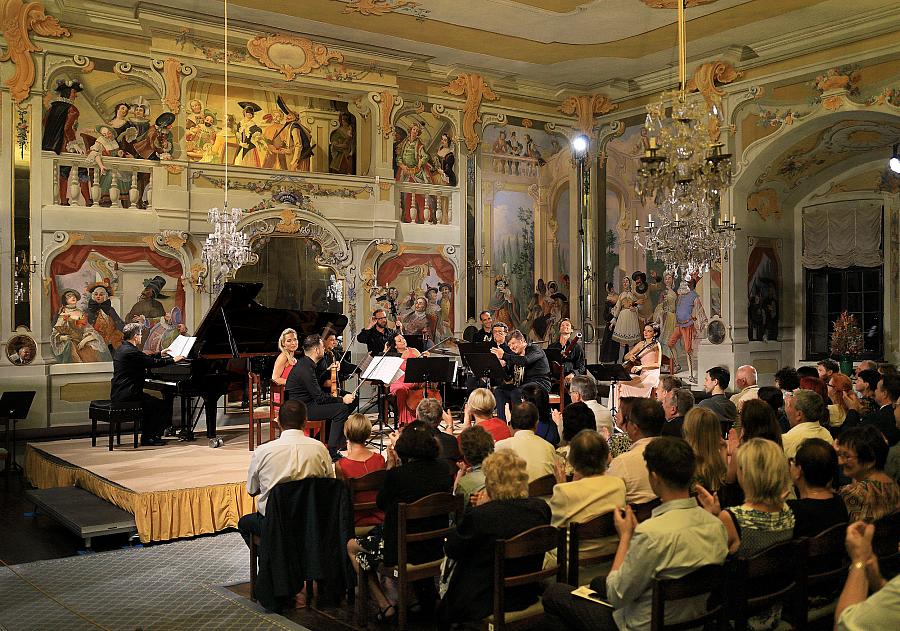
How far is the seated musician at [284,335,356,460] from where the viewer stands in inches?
338

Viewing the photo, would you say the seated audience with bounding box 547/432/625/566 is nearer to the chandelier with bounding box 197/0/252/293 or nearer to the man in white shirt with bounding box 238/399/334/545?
the man in white shirt with bounding box 238/399/334/545

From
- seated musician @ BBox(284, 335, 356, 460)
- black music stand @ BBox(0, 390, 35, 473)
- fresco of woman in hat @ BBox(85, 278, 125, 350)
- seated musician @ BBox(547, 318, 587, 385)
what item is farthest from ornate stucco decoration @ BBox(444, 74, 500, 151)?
black music stand @ BBox(0, 390, 35, 473)

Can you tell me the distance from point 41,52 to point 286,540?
29.7ft

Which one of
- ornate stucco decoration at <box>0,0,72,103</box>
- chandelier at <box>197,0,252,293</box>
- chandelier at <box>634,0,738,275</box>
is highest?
ornate stucco decoration at <box>0,0,72,103</box>

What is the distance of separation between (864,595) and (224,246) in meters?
10.2

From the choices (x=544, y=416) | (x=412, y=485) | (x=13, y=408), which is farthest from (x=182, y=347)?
(x=412, y=485)

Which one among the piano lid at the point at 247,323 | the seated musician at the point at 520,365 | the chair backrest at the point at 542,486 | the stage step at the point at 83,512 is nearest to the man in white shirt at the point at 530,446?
the chair backrest at the point at 542,486

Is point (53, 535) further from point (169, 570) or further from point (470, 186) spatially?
point (470, 186)

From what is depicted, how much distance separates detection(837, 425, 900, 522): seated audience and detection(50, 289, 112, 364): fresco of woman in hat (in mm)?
10152

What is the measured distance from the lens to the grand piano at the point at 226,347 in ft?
31.3

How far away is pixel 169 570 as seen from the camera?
6273 mm

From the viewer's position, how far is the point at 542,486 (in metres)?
4.80

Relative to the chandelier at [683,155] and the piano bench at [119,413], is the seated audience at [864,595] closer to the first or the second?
the chandelier at [683,155]

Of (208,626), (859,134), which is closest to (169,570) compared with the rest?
(208,626)
